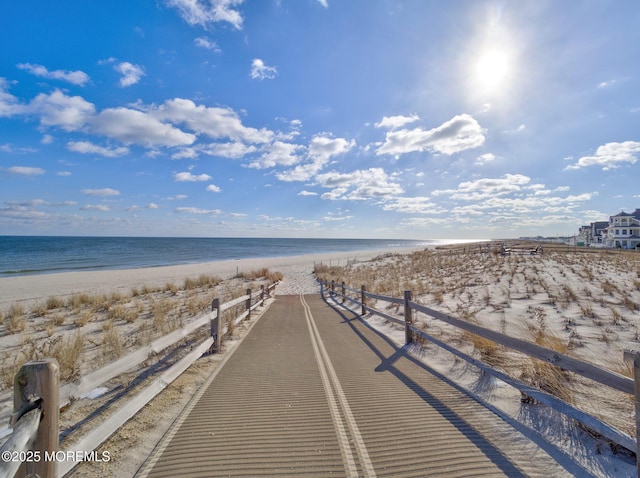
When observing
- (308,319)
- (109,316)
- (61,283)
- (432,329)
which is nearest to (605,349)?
(432,329)

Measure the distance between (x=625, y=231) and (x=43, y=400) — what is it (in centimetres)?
8053

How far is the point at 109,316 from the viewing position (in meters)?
11.0

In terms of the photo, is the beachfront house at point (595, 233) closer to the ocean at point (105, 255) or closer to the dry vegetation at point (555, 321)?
the ocean at point (105, 255)

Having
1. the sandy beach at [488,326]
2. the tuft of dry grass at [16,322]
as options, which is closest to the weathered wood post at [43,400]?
the sandy beach at [488,326]

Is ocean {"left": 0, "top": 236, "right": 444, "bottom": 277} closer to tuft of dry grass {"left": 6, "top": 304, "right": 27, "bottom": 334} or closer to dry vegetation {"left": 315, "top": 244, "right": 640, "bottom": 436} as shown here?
tuft of dry grass {"left": 6, "top": 304, "right": 27, "bottom": 334}

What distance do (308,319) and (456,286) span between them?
28.6 feet

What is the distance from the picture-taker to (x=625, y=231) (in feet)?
190

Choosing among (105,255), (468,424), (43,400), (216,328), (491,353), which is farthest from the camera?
(105,255)

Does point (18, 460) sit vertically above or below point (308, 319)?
above

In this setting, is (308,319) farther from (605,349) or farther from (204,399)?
(605,349)

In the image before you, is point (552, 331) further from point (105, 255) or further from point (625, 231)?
point (625, 231)

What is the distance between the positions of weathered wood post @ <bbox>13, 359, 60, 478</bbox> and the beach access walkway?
96 cm

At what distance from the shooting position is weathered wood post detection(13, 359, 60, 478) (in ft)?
6.93

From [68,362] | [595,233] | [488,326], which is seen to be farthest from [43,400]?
[595,233]
